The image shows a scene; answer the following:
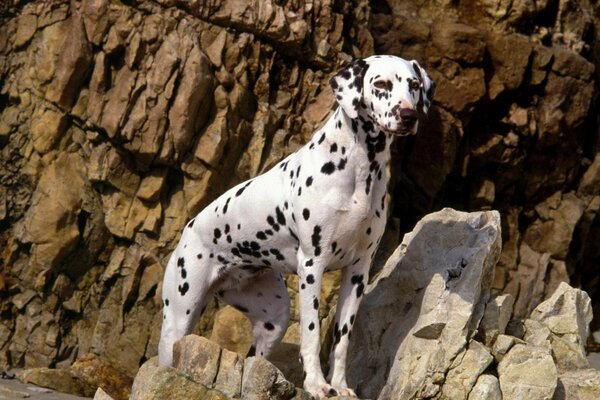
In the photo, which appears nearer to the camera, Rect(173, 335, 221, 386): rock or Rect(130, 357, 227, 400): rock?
Rect(130, 357, 227, 400): rock

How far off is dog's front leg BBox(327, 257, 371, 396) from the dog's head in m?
1.32

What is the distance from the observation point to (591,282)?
68.3 feet

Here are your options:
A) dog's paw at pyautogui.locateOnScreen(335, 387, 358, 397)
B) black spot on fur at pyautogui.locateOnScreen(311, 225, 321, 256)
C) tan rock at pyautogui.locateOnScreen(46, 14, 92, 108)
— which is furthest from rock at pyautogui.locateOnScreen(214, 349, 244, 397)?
tan rock at pyautogui.locateOnScreen(46, 14, 92, 108)

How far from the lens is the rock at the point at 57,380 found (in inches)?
494

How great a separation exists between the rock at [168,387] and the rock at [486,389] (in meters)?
2.08

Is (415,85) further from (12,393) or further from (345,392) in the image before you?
(12,393)

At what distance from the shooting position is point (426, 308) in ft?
27.6

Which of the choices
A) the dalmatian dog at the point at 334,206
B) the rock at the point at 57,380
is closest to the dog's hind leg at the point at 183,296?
the dalmatian dog at the point at 334,206

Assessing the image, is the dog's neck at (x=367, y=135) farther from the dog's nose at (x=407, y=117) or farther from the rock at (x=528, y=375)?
the rock at (x=528, y=375)

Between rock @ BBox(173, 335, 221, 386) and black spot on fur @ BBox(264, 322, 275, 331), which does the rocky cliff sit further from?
rock @ BBox(173, 335, 221, 386)

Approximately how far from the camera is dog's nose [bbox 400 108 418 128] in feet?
23.4

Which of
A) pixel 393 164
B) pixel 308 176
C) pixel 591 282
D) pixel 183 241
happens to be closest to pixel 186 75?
pixel 393 164

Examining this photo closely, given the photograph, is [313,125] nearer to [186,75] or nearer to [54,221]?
[186,75]

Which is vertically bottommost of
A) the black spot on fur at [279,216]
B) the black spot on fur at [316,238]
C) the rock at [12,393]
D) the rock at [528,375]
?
the rock at [12,393]
